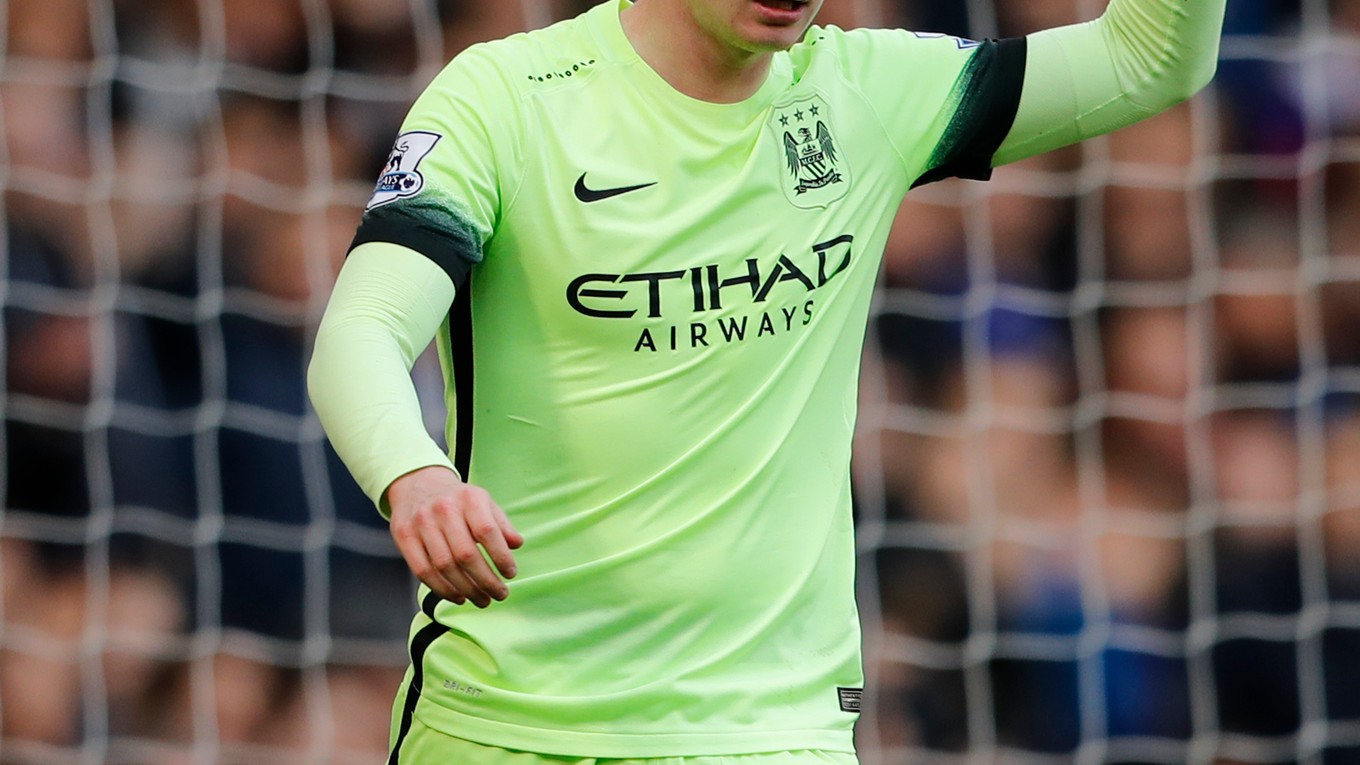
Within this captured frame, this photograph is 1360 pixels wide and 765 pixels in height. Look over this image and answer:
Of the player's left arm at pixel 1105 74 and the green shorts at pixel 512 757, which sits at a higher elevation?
the player's left arm at pixel 1105 74

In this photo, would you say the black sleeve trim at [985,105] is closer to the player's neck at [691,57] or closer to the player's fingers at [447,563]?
the player's neck at [691,57]

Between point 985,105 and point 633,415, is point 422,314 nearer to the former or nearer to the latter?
point 633,415

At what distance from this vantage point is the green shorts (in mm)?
2068

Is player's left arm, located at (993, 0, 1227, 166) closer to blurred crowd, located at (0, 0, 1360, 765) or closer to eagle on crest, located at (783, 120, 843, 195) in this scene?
eagle on crest, located at (783, 120, 843, 195)

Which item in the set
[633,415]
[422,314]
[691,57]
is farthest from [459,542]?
[691,57]

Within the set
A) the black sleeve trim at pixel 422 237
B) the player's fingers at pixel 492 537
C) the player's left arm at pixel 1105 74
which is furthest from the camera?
the player's left arm at pixel 1105 74

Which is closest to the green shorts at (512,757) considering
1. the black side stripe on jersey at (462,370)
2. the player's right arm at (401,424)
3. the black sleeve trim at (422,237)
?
the black side stripe on jersey at (462,370)

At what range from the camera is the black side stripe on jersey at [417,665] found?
2201 mm

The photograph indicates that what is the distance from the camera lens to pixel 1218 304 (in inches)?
175

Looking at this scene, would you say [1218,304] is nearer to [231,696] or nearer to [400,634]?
[400,634]

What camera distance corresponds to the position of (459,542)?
1610 mm

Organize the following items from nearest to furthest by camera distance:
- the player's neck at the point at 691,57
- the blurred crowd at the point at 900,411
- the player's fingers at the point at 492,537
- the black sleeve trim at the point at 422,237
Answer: the player's fingers at the point at 492,537 < the black sleeve trim at the point at 422,237 < the player's neck at the point at 691,57 < the blurred crowd at the point at 900,411

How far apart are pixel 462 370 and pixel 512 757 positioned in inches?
17.6

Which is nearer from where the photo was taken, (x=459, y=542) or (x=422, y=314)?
(x=459, y=542)
